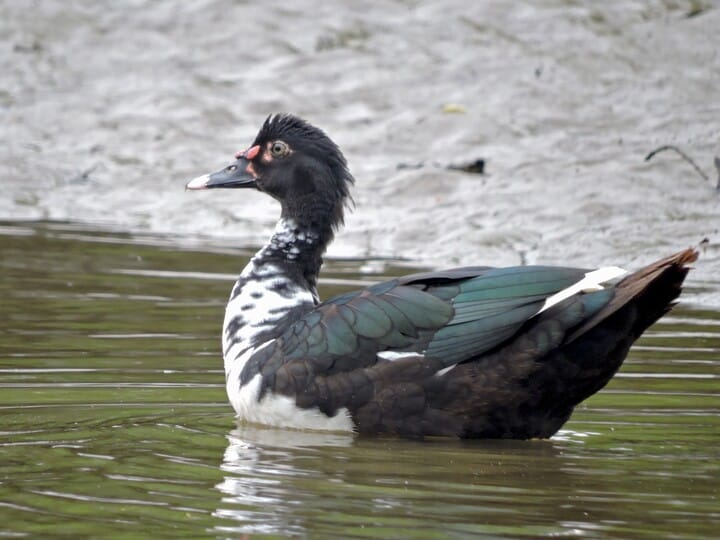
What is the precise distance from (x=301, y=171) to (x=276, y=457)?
6.25 ft

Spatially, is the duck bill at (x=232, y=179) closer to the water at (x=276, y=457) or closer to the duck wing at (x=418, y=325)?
the water at (x=276, y=457)

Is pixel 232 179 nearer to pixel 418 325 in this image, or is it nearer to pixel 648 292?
pixel 418 325

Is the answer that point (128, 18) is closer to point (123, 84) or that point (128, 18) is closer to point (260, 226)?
point (123, 84)

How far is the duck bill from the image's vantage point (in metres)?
8.23

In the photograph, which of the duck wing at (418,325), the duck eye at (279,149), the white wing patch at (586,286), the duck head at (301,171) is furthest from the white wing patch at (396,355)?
the duck eye at (279,149)

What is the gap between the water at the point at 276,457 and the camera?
5.35 m

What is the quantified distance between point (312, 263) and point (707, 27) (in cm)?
935

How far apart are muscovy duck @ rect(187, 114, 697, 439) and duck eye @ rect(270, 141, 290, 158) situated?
1.13 metres

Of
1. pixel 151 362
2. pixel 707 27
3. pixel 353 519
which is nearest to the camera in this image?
pixel 353 519

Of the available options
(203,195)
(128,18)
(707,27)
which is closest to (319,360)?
(203,195)

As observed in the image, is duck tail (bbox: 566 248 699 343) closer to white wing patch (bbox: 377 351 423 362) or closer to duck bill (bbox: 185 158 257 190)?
white wing patch (bbox: 377 351 423 362)

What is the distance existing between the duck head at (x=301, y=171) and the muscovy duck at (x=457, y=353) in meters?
0.81

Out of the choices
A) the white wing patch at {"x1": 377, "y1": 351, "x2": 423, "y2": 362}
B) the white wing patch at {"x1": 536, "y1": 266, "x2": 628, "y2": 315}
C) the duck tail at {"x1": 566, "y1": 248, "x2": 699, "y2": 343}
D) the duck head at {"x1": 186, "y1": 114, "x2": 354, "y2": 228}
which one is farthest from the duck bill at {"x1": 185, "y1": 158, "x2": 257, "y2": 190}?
the duck tail at {"x1": 566, "y1": 248, "x2": 699, "y2": 343}

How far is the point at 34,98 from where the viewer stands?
16797 mm
